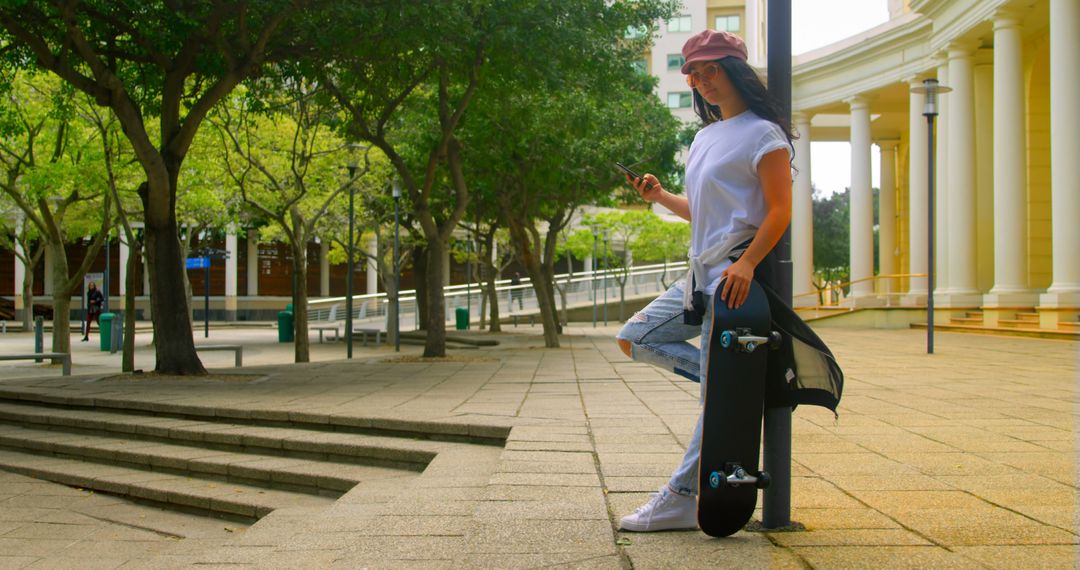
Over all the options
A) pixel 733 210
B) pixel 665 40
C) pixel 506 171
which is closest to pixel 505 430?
pixel 733 210

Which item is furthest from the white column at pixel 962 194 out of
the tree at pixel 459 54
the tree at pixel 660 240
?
the tree at pixel 660 240

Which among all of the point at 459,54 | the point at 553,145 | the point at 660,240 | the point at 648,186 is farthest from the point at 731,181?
the point at 660,240

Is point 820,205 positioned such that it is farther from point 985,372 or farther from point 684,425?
point 684,425

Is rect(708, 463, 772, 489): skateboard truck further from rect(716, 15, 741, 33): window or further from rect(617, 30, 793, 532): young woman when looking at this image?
rect(716, 15, 741, 33): window

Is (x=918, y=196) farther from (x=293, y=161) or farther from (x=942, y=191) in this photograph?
(x=293, y=161)

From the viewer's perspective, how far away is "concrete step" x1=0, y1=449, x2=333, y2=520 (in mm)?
6160

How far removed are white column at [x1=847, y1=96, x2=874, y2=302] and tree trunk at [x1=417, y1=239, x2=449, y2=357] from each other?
60.0 feet

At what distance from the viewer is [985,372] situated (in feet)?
39.2

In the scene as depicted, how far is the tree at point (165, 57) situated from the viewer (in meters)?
11.4

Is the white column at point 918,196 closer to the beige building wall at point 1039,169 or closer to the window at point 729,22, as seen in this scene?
the beige building wall at point 1039,169

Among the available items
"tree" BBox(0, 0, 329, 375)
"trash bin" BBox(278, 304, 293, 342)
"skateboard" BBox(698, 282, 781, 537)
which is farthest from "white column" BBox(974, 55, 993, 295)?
"skateboard" BBox(698, 282, 781, 537)

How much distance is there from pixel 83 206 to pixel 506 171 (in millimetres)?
14013

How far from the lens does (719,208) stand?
11.3 ft

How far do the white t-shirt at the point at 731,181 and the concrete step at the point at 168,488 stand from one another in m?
3.55
